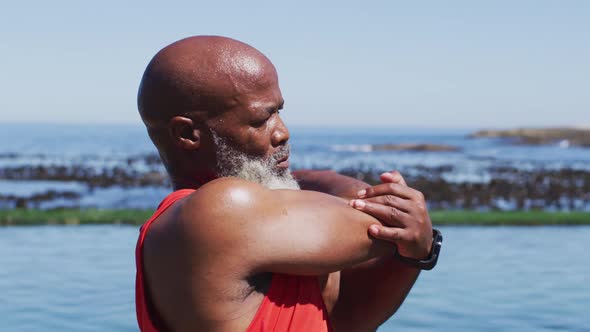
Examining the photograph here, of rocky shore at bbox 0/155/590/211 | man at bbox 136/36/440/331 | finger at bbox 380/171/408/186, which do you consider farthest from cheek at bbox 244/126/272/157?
rocky shore at bbox 0/155/590/211

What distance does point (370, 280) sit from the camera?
66.6 inches

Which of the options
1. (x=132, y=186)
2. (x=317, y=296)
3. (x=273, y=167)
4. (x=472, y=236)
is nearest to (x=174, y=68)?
(x=273, y=167)

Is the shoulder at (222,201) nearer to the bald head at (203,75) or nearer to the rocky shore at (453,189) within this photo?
the bald head at (203,75)

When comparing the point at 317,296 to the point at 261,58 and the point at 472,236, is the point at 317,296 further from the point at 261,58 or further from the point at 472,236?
the point at 472,236

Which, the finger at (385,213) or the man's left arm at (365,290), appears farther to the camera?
the man's left arm at (365,290)

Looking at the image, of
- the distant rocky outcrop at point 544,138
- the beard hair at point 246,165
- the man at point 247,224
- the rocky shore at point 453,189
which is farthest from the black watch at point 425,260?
the distant rocky outcrop at point 544,138

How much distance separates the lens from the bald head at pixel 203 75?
1.53 m

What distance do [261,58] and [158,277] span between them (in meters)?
0.45

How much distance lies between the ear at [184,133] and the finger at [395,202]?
1.15 ft

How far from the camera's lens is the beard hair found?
1563 mm

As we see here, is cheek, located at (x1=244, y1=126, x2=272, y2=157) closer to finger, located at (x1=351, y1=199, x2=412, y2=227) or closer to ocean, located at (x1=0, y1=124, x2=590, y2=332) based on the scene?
finger, located at (x1=351, y1=199, x2=412, y2=227)

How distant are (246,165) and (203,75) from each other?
0.19m

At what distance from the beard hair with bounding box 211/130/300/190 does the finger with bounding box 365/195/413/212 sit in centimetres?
20

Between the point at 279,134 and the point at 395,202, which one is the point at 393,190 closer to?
the point at 395,202
